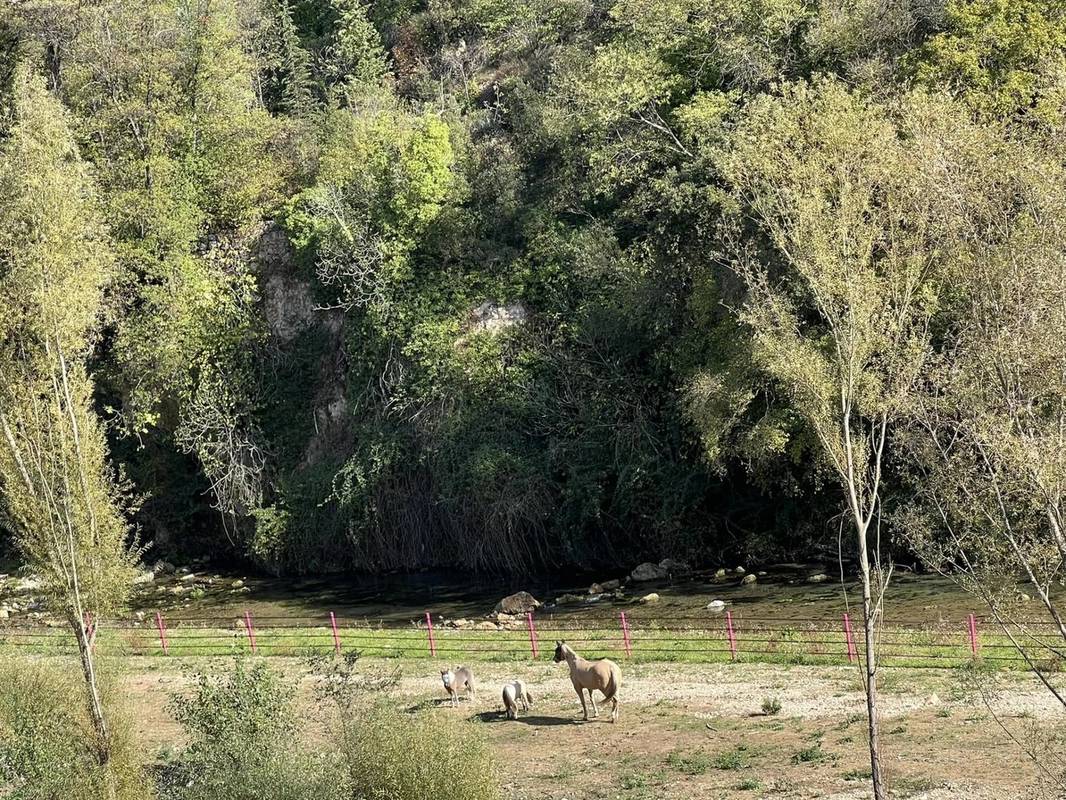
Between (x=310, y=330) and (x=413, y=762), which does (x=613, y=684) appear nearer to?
(x=413, y=762)

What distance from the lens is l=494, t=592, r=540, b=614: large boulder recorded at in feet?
113

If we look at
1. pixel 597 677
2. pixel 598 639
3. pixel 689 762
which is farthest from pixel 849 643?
pixel 598 639

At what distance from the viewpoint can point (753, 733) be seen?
2058cm

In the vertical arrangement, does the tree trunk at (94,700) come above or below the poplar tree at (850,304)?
below

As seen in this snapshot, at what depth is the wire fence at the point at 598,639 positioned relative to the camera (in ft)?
79.7

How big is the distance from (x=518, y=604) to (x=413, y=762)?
20.6 meters

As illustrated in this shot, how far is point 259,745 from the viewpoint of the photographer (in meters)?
16.0

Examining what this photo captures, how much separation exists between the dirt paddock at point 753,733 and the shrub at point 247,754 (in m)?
2.68

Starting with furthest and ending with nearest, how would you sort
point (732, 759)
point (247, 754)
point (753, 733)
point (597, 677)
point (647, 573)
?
1. point (647, 573)
2. point (597, 677)
3. point (753, 733)
4. point (732, 759)
5. point (247, 754)

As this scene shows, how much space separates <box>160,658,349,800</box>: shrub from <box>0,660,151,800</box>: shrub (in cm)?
84

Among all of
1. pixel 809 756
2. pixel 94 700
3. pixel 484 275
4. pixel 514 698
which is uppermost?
pixel 484 275

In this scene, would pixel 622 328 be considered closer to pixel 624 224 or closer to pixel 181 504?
pixel 624 224

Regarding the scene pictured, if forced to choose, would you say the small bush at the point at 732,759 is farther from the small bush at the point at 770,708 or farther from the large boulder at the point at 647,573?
the large boulder at the point at 647,573

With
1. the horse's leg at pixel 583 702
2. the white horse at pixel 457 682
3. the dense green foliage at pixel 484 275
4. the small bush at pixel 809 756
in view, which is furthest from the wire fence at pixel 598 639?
the dense green foliage at pixel 484 275
